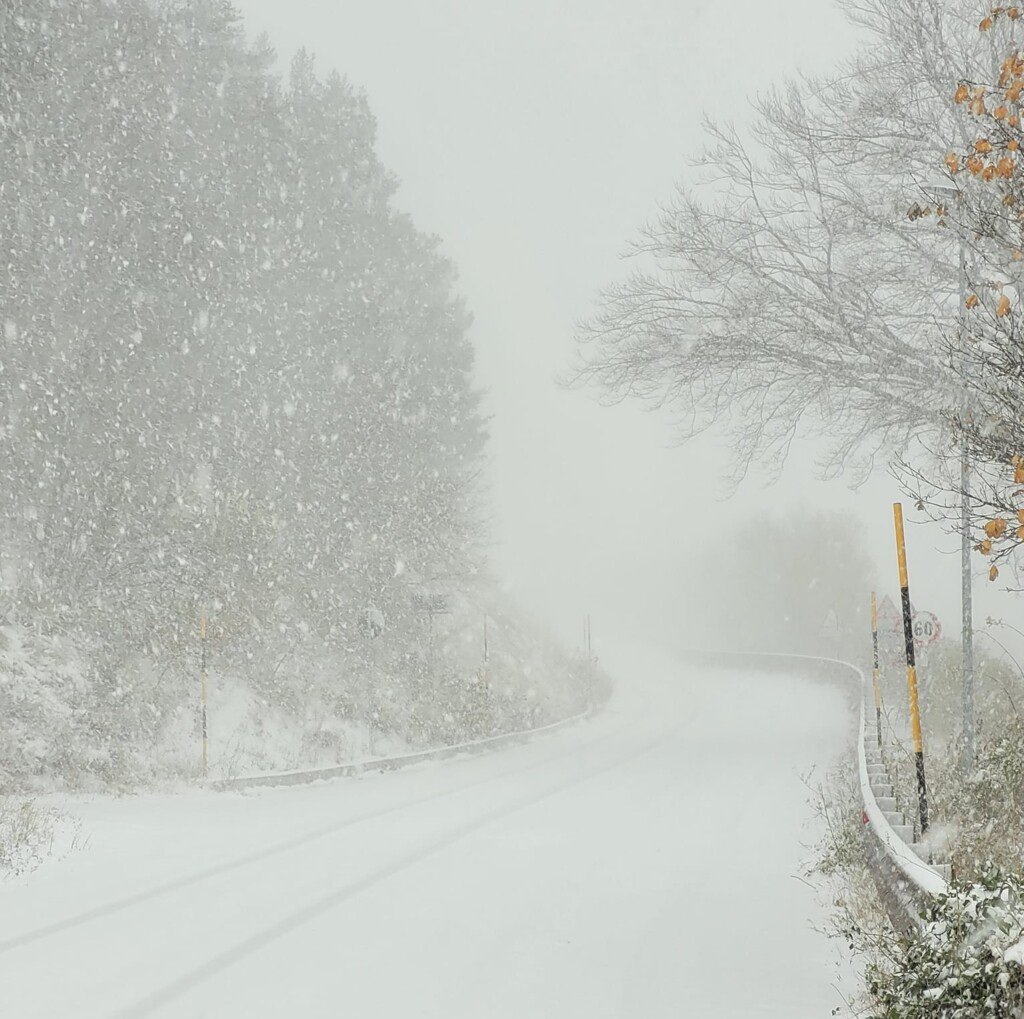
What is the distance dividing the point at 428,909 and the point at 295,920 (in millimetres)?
1122

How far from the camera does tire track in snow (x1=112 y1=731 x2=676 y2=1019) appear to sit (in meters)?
6.39

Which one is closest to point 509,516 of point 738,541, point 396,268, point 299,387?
point 738,541

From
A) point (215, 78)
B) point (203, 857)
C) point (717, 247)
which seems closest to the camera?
point (203, 857)

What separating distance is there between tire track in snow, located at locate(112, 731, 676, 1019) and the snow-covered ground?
0.09 feet

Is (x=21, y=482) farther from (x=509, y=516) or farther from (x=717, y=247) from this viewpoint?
(x=509, y=516)

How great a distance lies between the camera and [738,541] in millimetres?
91750

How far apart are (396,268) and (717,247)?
28341 mm

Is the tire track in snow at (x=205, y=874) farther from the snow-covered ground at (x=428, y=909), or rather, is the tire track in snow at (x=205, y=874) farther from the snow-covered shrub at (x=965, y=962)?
the snow-covered shrub at (x=965, y=962)

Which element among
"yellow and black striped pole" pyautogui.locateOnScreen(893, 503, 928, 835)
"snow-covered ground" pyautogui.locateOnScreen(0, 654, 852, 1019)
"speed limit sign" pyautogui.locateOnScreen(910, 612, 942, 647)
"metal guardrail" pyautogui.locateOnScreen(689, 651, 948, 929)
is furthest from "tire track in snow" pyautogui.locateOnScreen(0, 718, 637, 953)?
"speed limit sign" pyautogui.locateOnScreen(910, 612, 942, 647)

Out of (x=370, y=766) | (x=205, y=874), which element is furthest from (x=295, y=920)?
(x=370, y=766)

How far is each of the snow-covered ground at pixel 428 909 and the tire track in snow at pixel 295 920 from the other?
0.03 meters

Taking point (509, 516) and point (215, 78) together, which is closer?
point (215, 78)

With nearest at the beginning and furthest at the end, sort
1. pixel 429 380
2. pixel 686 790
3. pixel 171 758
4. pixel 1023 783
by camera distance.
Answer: pixel 1023 783
pixel 686 790
pixel 171 758
pixel 429 380

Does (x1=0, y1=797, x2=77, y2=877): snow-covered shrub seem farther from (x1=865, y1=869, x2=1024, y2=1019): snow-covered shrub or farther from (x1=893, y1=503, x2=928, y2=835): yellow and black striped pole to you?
(x1=865, y1=869, x2=1024, y2=1019): snow-covered shrub
